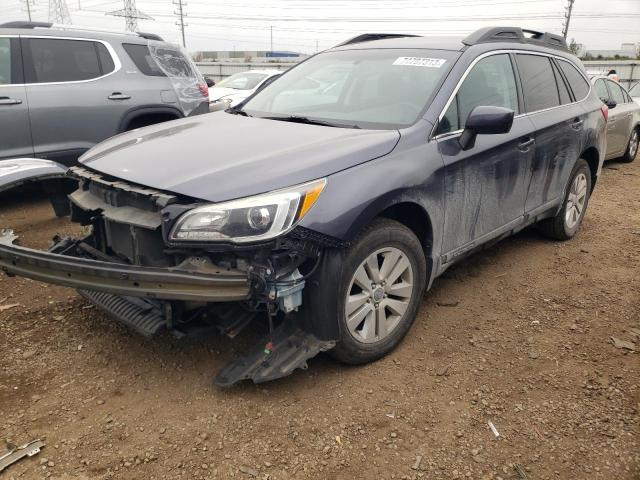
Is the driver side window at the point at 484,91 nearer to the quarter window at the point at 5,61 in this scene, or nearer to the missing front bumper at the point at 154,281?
the missing front bumper at the point at 154,281

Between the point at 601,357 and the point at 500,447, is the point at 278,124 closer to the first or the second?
the point at 500,447

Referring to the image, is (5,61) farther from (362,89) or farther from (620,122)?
(620,122)

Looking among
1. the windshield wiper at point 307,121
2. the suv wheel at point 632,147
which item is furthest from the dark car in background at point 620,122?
the windshield wiper at point 307,121

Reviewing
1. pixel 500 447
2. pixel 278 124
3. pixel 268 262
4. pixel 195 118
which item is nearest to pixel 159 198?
pixel 268 262

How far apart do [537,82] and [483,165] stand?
1261mm

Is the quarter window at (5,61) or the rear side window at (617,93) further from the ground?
the quarter window at (5,61)

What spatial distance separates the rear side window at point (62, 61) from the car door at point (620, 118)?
304 inches

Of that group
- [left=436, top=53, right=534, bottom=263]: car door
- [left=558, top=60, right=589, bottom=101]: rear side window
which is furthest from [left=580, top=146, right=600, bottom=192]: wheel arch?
[left=436, top=53, right=534, bottom=263]: car door

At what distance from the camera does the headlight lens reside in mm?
2307

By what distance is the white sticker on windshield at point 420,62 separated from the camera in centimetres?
337

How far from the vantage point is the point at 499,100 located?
12.1ft

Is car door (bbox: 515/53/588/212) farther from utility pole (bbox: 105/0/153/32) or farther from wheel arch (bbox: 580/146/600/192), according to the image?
utility pole (bbox: 105/0/153/32)

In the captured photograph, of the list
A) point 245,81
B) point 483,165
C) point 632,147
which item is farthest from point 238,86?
point 483,165

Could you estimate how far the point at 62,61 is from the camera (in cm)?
583
